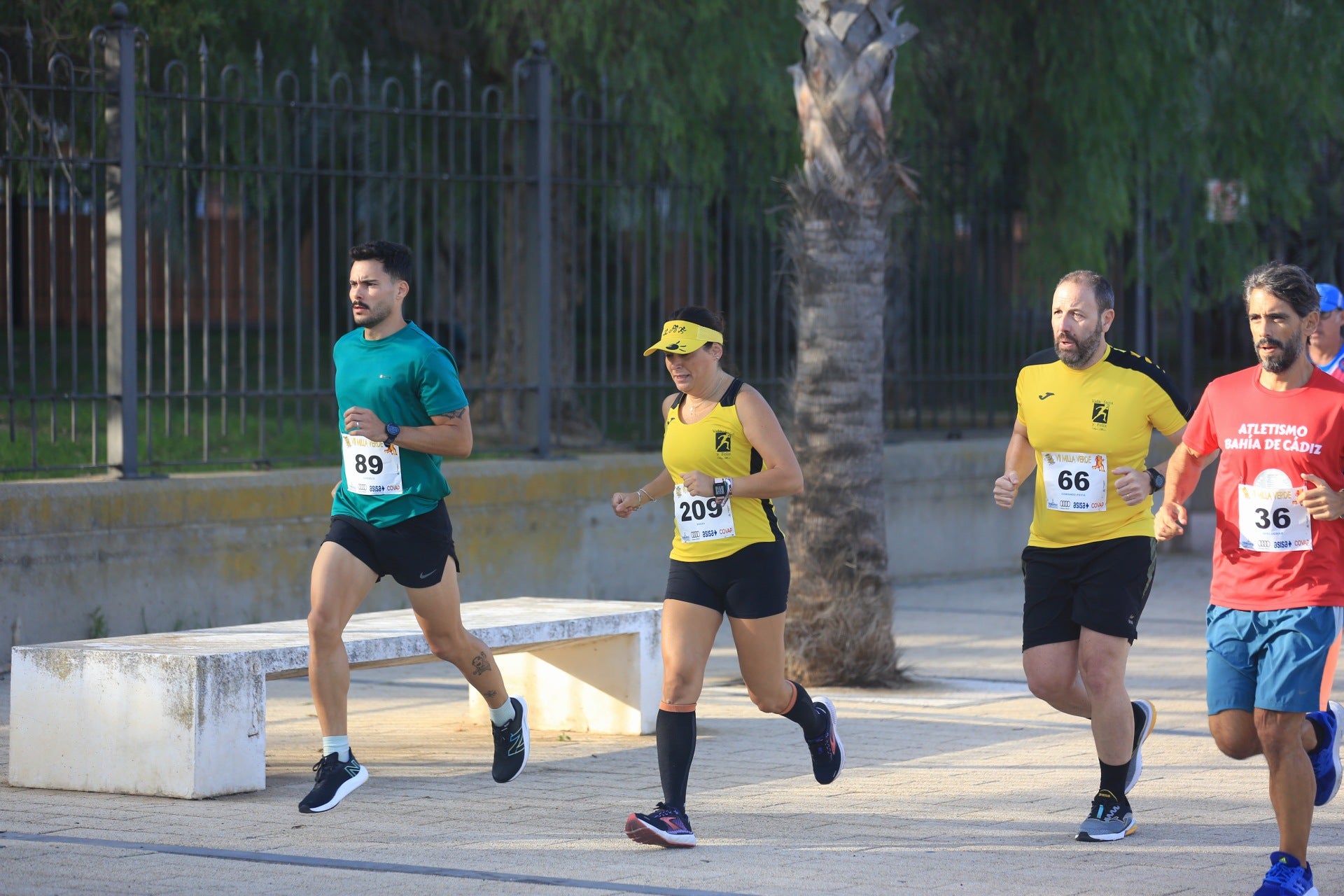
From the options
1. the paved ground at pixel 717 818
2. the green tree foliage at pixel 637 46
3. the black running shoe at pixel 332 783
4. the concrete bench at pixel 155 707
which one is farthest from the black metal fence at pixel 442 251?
the black running shoe at pixel 332 783

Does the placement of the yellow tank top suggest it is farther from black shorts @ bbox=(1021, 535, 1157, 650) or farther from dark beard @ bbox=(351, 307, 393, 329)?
dark beard @ bbox=(351, 307, 393, 329)

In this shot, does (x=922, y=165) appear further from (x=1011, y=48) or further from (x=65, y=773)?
(x=65, y=773)

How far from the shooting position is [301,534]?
10734mm

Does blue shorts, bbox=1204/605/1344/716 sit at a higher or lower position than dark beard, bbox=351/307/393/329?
lower

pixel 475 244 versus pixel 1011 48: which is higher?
pixel 1011 48

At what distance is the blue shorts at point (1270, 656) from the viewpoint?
16.6 feet

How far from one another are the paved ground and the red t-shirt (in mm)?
880

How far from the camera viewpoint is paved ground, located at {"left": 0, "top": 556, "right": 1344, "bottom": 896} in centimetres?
527

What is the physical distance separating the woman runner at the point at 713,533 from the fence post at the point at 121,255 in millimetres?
4937

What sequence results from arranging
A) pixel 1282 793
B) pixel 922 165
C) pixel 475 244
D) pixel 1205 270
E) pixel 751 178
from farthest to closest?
pixel 475 244 < pixel 1205 270 < pixel 922 165 < pixel 751 178 < pixel 1282 793

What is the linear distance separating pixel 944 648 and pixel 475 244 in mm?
8885

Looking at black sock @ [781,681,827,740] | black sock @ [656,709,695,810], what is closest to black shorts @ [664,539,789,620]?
black sock @ [656,709,695,810]

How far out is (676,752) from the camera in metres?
5.79

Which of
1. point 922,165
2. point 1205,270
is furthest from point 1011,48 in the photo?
point 1205,270
